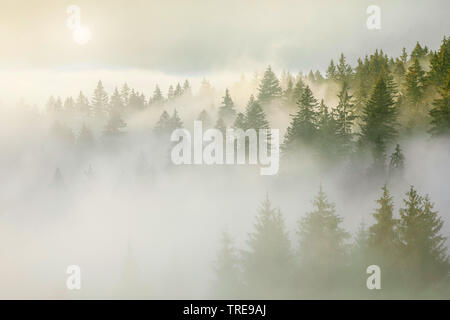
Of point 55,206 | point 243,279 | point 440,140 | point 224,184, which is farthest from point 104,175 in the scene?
point 440,140

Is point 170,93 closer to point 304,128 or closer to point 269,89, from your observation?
point 269,89

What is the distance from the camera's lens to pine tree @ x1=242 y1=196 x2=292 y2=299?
153ft

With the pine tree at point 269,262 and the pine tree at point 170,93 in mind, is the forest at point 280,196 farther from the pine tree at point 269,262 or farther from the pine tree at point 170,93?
the pine tree at point 170,93

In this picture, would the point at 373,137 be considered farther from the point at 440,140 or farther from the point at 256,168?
the point at 256,168

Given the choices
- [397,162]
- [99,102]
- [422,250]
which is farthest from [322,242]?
[99,102]

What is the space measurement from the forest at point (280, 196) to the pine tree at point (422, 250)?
10 cm

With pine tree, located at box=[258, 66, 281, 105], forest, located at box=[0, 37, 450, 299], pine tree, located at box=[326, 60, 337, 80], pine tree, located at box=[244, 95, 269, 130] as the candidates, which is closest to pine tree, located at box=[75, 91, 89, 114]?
forest, located at box=[0, 37, 450, 299]

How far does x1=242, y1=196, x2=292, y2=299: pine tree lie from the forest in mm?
118

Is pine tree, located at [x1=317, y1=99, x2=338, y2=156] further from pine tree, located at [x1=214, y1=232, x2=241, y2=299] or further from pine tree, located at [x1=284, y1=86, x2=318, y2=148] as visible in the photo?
pine tree, located at [x1=214, y1=232, x2=241, y2=299]

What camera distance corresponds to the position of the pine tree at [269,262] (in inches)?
1841

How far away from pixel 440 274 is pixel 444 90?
2106 cm

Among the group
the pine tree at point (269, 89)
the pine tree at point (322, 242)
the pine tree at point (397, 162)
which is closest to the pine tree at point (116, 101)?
the pine tree at point (269, 89)
